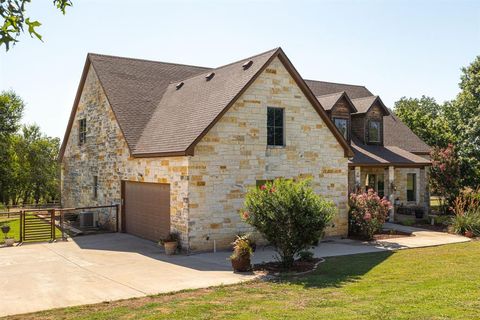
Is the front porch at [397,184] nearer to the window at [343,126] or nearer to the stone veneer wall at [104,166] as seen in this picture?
the window at [343,126]

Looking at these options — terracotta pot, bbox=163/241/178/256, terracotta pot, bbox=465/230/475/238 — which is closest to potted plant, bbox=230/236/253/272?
terracotta pot, bbox=163/241/178/256

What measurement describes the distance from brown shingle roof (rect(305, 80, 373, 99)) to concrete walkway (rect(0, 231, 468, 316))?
13.9 metres

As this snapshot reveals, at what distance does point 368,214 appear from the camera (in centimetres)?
1875

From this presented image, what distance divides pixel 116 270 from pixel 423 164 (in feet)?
61.7

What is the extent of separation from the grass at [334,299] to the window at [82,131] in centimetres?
1728

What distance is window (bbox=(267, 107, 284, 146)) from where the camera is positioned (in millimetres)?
17875

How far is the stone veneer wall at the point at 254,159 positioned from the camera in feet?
52.7

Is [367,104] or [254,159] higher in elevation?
[367,104]

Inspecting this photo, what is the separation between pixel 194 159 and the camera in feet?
52.1

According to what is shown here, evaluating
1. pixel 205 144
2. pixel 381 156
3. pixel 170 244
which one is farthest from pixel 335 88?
pixel 170 244

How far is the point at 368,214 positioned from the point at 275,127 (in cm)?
531

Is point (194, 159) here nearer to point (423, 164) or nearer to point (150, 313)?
point (150, 313)

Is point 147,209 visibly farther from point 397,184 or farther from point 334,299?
point 397,184

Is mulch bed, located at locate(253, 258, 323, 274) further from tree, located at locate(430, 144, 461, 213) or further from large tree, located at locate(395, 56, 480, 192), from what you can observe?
large tree, located at locate(395, 56, 480, 192)
